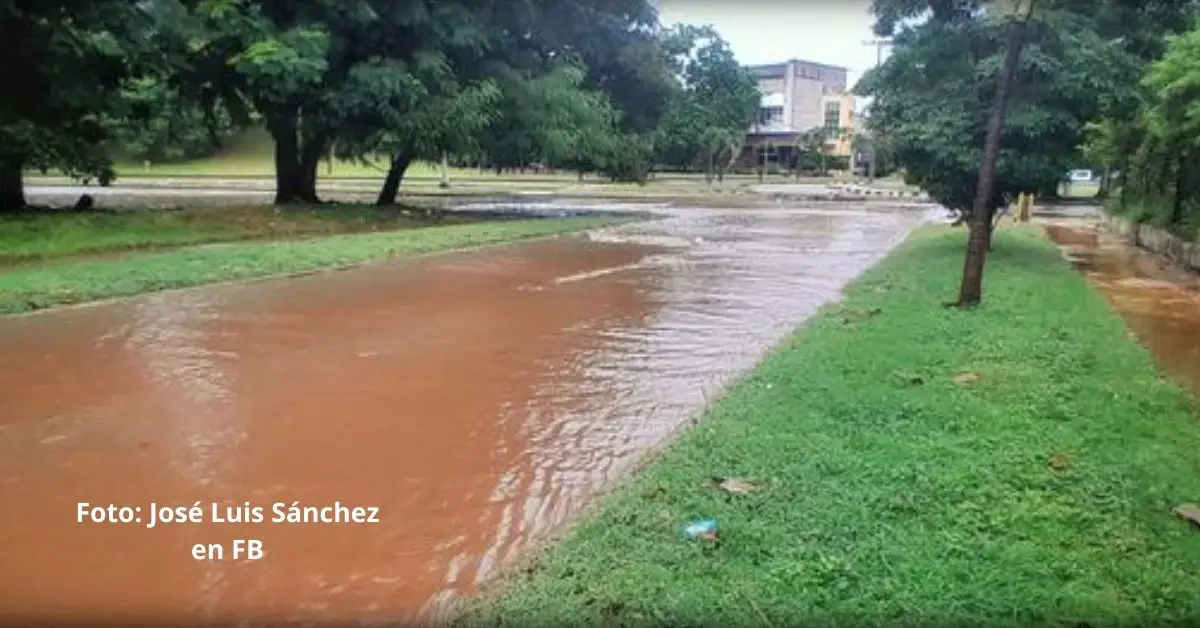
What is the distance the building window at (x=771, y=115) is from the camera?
63534 millimetres

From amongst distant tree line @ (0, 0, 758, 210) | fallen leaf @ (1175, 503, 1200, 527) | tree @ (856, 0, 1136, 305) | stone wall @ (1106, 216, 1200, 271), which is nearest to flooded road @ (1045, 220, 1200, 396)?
stone wall @ (1106, 216, 1200, 271)

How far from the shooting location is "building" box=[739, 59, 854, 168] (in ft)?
214

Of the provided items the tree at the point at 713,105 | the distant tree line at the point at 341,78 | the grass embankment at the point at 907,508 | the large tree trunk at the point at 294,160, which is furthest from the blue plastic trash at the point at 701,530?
the tree at the point at 713,105

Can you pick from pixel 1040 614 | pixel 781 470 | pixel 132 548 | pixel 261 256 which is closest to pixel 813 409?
pixel 781 470

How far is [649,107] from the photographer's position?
94.6 feet

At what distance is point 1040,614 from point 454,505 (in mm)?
2506

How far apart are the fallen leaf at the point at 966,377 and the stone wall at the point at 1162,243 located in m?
9.86

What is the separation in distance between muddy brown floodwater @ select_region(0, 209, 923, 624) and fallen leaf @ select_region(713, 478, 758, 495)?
0.68 metres

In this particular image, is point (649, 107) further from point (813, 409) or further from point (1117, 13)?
point (813, 409)

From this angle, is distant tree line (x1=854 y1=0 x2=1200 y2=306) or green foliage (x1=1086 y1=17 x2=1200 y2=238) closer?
green foliage (x1=1086 y1=17 x2=1200 y2=238)

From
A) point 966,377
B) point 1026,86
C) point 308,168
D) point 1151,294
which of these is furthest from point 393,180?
point 966,377

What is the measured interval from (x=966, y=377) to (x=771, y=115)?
61145mm

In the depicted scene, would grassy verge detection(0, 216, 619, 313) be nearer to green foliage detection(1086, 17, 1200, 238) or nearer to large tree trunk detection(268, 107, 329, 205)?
large tree trunk detection(268, 107, 329, 205)

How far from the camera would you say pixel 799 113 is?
67312 millimetres
